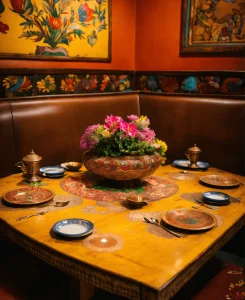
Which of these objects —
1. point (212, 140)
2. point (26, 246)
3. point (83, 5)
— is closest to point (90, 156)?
point (26, 246)

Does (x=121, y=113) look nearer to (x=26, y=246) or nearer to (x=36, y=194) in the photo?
(x=36, y=194)

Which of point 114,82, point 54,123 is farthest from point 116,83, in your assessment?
point 54,123

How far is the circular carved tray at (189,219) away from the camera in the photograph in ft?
4.82

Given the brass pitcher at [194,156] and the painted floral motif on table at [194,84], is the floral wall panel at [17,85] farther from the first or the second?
the brass pitcher at [194,156]

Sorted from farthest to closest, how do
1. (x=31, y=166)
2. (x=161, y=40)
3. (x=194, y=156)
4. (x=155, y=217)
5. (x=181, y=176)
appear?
1. (x=161, y=40)
2. (x=194, y=156)
3. (x=181, y=176)
4. (x=31, y=166)
5. (x=155, y=217)

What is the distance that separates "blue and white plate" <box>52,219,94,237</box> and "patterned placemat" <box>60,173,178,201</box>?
0.34 metres

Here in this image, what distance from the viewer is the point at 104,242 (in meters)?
1.34

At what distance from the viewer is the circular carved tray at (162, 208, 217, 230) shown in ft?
4.82

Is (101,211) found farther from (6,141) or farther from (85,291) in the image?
(6,141)

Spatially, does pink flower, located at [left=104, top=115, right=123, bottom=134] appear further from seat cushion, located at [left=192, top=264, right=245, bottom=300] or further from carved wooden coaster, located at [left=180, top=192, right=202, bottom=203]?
seat cushion, located at [left=192, top=264, right=245, bottom=300]

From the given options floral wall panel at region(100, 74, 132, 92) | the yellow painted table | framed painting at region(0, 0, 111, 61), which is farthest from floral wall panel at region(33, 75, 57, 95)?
the yellow painted table

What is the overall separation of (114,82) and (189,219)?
7.51ft

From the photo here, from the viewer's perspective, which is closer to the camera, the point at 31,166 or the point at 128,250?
the point at 128,250

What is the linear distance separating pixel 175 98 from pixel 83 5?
3.90ft
